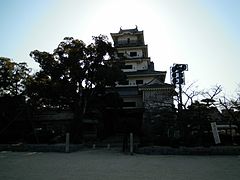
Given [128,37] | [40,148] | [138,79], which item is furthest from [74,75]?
[128,37]

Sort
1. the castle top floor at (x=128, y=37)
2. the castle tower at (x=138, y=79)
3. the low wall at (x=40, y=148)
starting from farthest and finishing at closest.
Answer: the castle top floor at (x=128, y=37) < the castle tower at (x=138, y=79) < the low wall at (x=40, y=148)

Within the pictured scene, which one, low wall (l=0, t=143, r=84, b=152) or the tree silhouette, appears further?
the tree silhouette

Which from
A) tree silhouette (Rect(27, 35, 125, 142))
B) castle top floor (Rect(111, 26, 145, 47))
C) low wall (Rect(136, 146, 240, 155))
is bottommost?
low wall (Rect(136, 146, 240, 155))

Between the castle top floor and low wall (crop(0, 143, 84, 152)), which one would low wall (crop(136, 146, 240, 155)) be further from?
the castle top floor

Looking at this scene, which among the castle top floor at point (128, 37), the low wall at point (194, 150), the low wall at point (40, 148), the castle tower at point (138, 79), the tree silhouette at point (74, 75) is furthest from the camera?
the castle top floor at point (128, 37)

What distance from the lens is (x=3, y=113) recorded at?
85.0 feet

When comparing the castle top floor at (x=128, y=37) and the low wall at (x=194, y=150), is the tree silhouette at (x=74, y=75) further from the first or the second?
the castle top floor at (x=128, y=37)

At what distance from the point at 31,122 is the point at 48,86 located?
4204 millimetres

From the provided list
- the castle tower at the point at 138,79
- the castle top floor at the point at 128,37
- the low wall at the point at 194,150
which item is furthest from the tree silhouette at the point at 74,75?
the castle top floor at the point at 128,37

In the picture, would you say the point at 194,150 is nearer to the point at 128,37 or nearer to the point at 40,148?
the point at 40,148

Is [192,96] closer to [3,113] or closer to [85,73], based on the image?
[85,73]

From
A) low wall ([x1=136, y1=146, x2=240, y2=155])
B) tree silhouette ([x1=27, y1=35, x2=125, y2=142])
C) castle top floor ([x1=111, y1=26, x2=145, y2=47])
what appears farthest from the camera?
castle top floor ([x1=111, y1=26, x2=145, y2=47])

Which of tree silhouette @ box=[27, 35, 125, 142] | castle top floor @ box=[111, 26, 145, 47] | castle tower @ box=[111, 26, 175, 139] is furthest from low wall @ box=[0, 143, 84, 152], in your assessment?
castle top floor @ box=[111, 26, 145, 47]

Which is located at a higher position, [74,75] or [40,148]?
[74,75]
